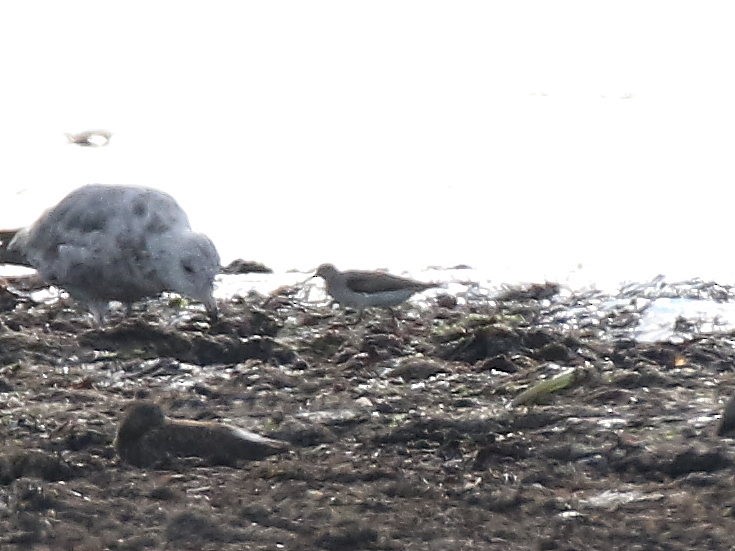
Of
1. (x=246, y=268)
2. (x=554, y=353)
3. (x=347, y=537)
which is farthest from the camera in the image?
(x=246, y=268)

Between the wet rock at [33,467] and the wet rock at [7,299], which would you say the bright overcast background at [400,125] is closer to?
the wet rock at [7,299]

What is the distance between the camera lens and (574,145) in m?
11.6

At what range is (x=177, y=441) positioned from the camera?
5.48 metres

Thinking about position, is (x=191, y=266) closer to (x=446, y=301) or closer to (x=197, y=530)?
(x=446, y=301)

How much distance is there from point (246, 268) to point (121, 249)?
161 centimetres

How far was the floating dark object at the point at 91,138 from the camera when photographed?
11508mm

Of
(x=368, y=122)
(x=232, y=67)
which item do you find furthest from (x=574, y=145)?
(x=232, y=67)

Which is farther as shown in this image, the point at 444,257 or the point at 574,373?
the point at 444,257

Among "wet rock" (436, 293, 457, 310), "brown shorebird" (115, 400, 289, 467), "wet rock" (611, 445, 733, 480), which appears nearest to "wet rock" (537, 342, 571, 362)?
"wet rock" (436, 293, 457, 310)

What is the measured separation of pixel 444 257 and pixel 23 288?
2541 mm

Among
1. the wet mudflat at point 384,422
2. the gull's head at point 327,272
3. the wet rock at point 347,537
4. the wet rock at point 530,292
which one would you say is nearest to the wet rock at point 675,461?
the wet mudflat at point 384,422

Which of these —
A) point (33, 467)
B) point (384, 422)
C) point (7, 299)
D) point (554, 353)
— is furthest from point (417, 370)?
point (7, 299)

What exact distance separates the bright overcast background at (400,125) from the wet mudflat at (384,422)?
1.43m

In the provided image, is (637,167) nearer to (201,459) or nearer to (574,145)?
(574,145)
